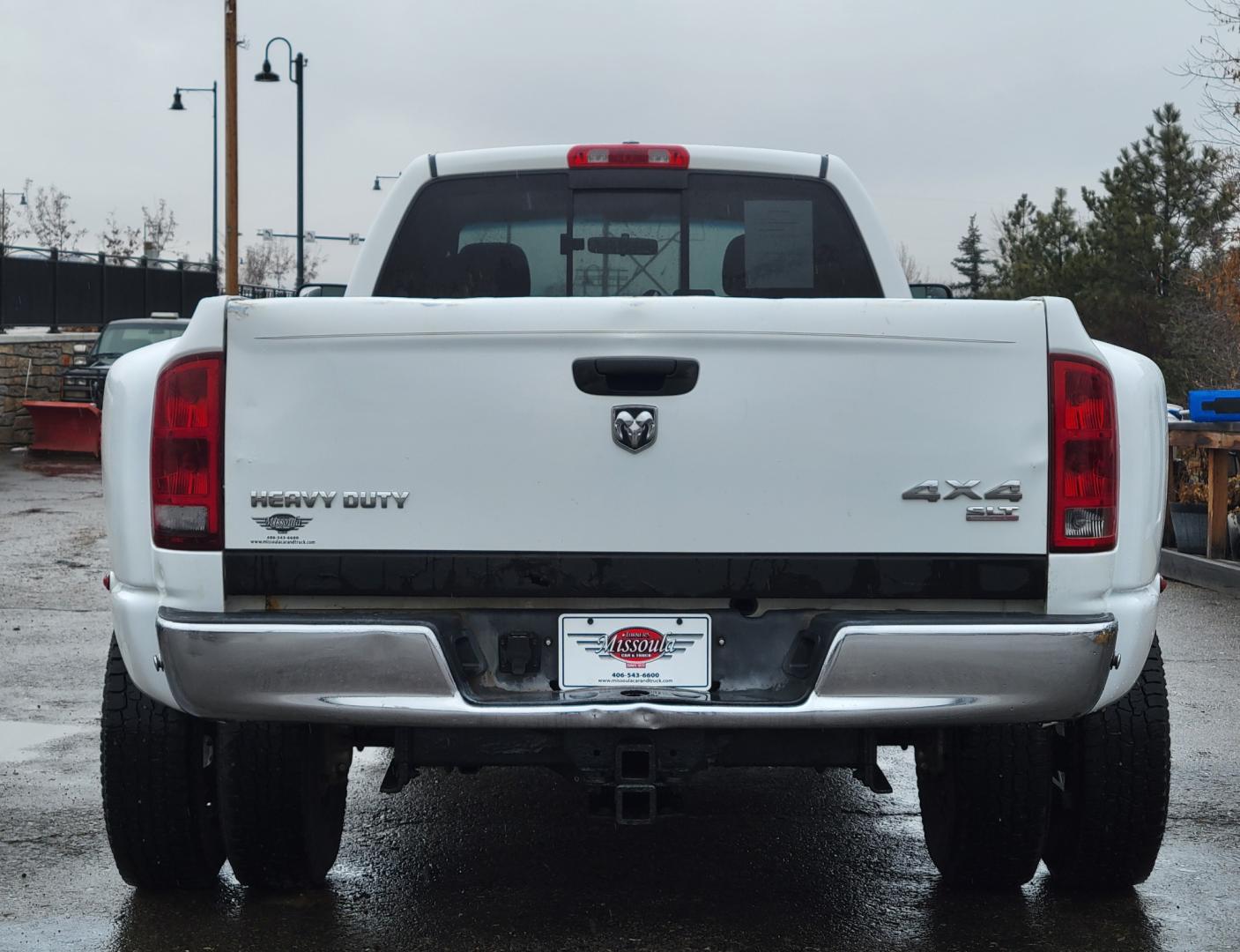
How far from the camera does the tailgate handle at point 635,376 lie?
3.65 meters

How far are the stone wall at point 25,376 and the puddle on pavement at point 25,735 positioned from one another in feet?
69.6

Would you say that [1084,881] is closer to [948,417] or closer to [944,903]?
[944,903]

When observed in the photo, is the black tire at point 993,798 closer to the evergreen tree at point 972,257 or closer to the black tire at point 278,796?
the black tire at point 278,796

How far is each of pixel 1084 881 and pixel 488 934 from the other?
1.60 meters

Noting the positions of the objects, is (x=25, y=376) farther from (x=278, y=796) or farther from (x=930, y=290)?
(x=278, y=796)

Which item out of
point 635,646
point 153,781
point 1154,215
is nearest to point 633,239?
point 635,646

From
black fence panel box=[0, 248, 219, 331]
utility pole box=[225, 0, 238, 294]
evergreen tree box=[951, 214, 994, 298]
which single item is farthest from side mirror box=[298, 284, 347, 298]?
evergreen tree box=[951, 214, 994, 298]

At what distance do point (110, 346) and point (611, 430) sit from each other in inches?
1017

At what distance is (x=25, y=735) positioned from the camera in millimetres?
6703

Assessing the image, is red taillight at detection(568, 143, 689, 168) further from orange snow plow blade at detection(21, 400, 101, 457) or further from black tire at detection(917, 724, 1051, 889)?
orange snow plow blade at detection(21, 400, 101, 457)

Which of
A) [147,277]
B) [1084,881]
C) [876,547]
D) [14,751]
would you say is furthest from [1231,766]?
[147,277]

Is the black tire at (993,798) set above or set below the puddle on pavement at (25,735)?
above

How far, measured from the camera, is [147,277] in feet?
158

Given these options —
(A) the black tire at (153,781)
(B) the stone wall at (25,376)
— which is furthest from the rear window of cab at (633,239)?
(B) the stone wall at (25,376)
